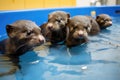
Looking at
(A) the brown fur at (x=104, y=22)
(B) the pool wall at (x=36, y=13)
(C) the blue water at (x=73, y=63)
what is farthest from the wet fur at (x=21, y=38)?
(A) the brown fur at (x=104, y=22)

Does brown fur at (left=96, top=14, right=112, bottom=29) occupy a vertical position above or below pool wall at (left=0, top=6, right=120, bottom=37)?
below

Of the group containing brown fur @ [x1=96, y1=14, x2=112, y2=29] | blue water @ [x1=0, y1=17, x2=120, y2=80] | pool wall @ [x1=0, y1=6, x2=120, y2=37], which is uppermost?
pool wall @ [x1=0, y1=6, x2=120, y2=37]

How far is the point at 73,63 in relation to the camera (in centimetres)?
263

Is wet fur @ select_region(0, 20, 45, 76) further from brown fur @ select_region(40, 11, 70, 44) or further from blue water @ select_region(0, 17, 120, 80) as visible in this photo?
brown fur @ select_region(40, 11, 70, 44)

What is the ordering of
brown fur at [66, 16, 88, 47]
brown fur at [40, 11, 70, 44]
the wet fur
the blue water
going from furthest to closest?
brown fur at [40, 11, 70, 44] < brown fur at [66, 16, 88, 47] < the wet fur < the blue water

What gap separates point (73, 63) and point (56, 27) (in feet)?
3.02

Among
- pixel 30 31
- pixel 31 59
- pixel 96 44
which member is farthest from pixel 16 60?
pixel 96 44

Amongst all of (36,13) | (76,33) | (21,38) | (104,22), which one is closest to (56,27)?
(76,33)

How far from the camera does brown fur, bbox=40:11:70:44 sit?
3435 mm

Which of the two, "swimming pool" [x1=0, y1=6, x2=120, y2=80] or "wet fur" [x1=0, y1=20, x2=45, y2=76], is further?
"wet fur" [x1=0, y1=20, x2=45, y2=76]

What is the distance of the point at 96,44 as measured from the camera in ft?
11.5

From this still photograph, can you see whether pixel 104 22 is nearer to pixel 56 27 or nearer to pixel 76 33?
pixel 56 27

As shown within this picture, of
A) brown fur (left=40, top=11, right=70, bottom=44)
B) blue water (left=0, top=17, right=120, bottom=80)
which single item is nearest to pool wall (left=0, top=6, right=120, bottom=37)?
brown fur (left=40, top=11, right=70, bottom=44)

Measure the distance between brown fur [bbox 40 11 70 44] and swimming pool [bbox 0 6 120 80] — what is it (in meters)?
0.24
